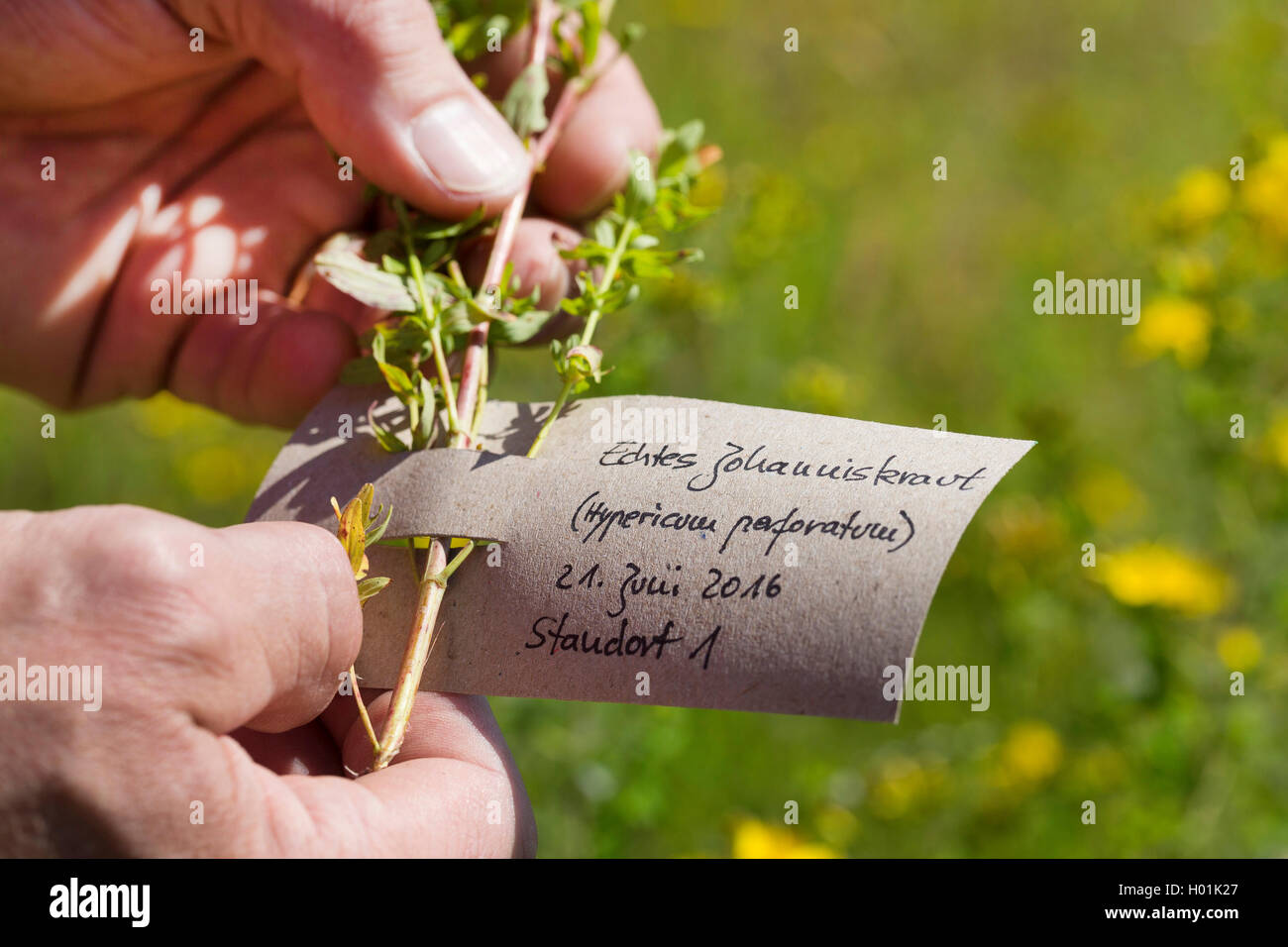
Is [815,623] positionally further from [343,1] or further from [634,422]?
[343,1]

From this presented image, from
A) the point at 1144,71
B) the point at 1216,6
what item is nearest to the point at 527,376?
the point at 1144,71

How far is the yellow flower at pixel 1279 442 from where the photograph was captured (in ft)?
5.07

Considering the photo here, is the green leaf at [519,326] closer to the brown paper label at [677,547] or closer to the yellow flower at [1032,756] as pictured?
the brown paper label at [677,547]

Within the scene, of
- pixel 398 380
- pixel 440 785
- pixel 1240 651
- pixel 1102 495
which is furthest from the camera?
pixel 1102 495

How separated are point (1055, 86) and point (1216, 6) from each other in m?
0.65

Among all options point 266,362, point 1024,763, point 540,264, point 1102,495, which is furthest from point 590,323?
point 1102,495

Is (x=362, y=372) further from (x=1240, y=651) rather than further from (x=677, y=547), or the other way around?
(x=1240, y=651)

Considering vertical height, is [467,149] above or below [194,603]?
above

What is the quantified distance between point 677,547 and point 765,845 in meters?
0.69

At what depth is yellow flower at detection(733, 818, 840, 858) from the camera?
51.7 inches

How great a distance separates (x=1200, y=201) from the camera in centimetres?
163

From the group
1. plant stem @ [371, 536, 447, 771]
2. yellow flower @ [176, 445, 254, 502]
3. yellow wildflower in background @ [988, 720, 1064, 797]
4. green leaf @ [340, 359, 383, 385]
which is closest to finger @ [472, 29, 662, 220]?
green leaf @ [340, 359, 383, 385]

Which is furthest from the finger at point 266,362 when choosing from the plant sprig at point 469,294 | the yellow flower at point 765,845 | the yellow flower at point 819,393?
the yellow flower at point 765,845

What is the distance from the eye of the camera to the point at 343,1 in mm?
1061
